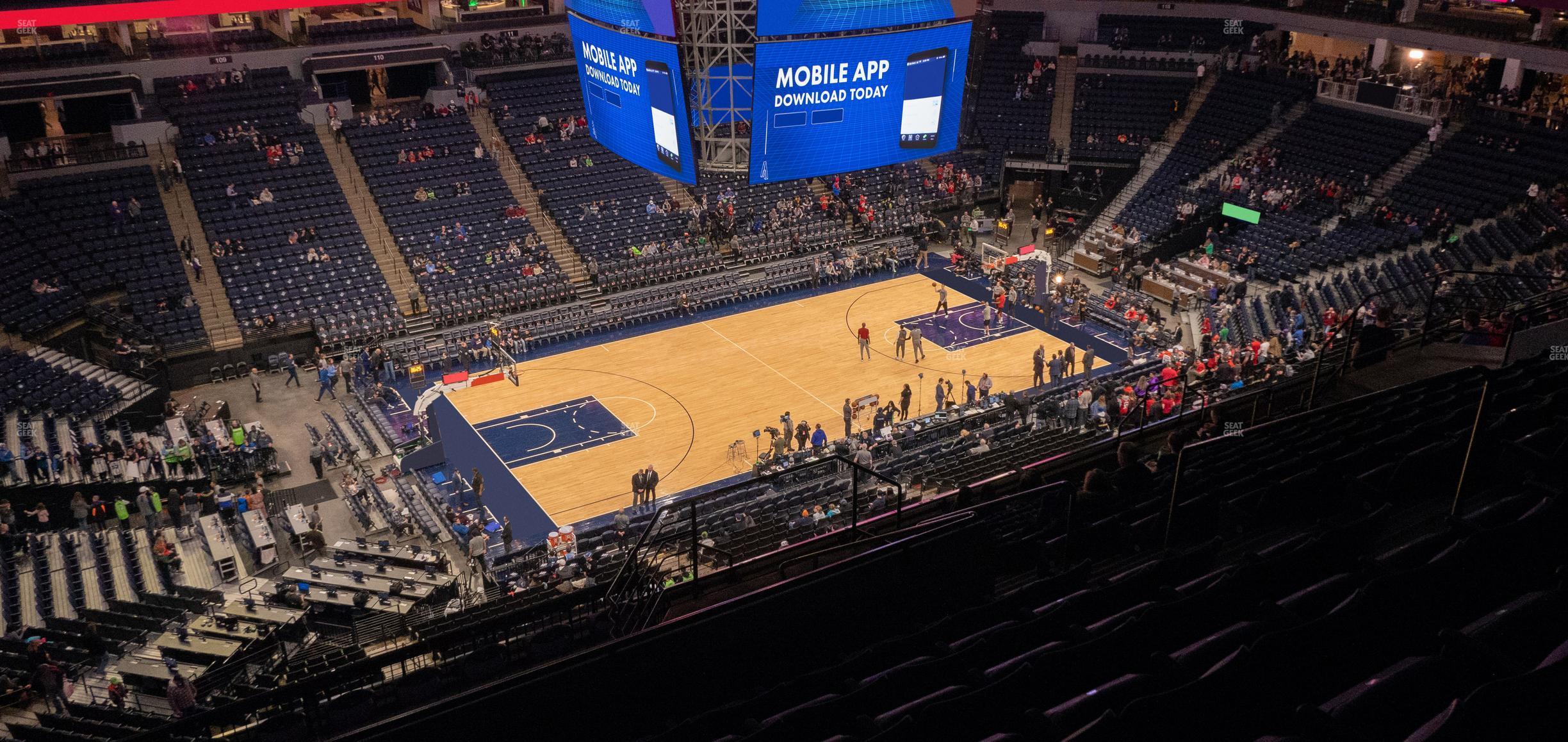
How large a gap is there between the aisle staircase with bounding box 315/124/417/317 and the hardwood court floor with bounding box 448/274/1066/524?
5.48 meters

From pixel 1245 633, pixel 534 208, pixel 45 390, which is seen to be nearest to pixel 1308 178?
pixel 534 208

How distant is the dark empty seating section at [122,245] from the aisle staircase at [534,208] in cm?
1126

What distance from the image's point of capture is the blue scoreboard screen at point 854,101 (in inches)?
765

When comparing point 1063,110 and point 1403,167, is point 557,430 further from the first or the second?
point 1403,167

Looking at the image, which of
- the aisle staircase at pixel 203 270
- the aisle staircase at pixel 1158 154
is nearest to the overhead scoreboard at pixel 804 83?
the aisle staircase at pixel 203 270

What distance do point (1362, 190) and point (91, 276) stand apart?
3944cm

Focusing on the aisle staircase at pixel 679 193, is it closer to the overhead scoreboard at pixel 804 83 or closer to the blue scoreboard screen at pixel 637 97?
the blue scoreboard screen at pixel 637 97

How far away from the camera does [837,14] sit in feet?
62.7

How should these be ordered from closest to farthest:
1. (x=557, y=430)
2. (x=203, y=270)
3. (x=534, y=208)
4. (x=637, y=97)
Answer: (x=637, y=97)
(x=557, y=430)
(x=203, y=270)
(x=534, y=208)

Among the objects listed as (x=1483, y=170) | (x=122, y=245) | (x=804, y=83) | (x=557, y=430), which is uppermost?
(x=804, y=83)

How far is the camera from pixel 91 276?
33562 mm

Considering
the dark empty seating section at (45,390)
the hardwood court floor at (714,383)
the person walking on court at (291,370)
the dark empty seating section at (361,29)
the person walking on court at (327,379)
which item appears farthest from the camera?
the dark empty seating section at (361,29)

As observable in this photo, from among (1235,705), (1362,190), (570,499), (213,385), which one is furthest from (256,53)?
(1235,705)

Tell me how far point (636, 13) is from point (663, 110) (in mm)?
1605
